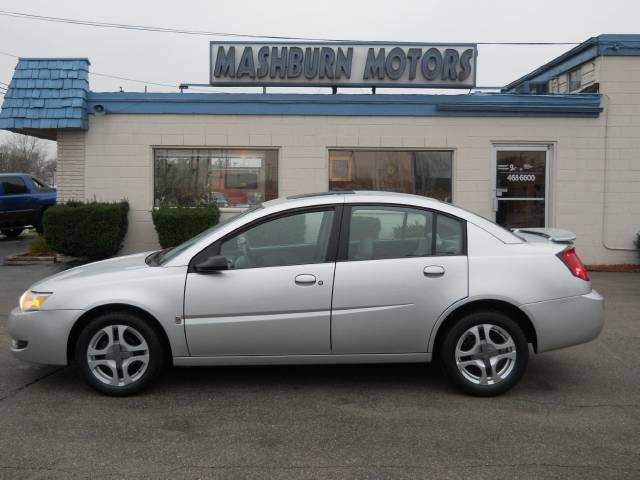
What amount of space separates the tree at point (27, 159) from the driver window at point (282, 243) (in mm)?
65470

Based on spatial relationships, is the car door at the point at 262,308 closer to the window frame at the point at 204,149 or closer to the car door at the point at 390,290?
the car door at the point at 390,290

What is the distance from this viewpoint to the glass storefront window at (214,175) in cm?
1319

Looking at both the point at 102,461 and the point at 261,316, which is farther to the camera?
the point at 261,316

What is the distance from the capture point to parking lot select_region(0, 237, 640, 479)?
13.2 feet

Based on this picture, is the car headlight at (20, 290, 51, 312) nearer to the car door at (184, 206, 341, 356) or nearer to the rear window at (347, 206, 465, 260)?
the car door at (184, 206, 341, 356)

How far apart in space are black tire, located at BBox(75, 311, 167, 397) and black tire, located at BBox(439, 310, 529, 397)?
224 centimetres

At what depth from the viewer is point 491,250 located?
541cm

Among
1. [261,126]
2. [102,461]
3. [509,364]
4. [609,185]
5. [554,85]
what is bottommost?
[102,461]

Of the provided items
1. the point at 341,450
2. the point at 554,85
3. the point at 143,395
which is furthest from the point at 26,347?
the point at 554,85

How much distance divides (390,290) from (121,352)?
212 centimetres

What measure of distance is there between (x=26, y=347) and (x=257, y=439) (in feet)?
6.94

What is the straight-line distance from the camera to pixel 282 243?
541cm

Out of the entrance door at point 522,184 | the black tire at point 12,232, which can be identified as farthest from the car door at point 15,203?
the entrance door at point 522,184

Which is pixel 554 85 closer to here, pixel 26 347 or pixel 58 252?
pixel 58 252
